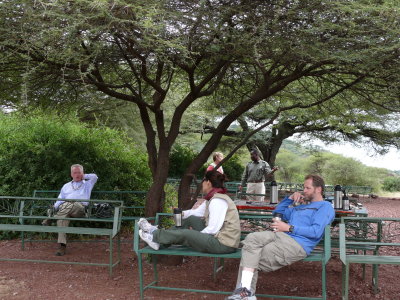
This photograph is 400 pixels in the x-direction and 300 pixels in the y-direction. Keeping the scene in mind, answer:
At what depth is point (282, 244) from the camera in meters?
4.42

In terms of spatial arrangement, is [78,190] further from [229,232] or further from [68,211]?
[229,232]

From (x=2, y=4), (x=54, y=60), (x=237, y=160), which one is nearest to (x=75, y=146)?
(x=54, y=60)

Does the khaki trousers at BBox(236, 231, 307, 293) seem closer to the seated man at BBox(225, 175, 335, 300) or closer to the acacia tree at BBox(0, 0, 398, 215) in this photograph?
the seated man at BBox(225, 175, 335, 300)

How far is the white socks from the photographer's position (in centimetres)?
422

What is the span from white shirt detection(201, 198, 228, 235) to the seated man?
0.36 m

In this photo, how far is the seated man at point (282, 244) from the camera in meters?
4.30

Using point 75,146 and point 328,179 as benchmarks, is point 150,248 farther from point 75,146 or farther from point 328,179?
point 328,179

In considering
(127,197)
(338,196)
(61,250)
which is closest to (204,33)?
(338,196)

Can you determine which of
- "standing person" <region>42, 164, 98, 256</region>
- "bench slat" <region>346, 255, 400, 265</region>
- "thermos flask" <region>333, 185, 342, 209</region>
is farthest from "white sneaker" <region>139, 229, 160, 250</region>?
"thermos flask" <region>333, 185, 342, 209</region>

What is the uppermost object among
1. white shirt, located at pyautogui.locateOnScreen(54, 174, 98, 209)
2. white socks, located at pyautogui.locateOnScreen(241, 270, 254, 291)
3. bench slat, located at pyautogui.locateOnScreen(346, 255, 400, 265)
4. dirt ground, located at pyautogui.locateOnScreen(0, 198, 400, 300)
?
white shirt, located at pyautogui.locateOnScreen(54, 174, 98, 209)

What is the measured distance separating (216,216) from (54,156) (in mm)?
Answer: 5021

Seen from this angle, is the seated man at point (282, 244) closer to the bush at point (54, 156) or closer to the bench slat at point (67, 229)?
the bench slat at point (67, 229)

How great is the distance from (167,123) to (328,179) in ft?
44.6

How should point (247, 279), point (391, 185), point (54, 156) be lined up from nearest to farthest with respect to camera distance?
point (247, 279), point (54, 156), point (391, 185)
